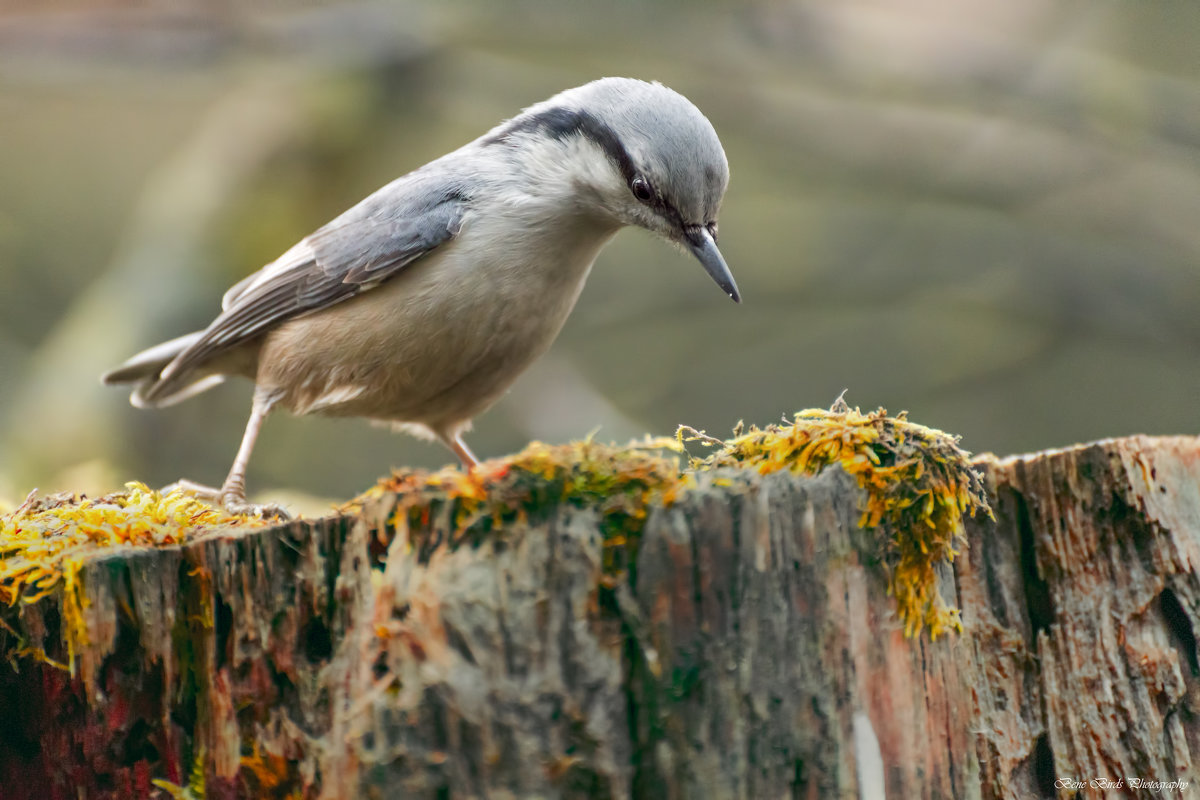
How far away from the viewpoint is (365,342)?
3980 mm

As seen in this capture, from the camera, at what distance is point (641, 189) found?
144 inches

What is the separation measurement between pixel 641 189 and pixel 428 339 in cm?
90

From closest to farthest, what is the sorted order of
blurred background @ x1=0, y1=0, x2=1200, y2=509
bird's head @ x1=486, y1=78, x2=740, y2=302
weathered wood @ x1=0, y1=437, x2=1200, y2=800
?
weathered wood @ x1=0, y1=437, x2=1200, y2=800 < bird's head @ x1=486, y1=78, x2=740, y2=302 < blurred background @ x1=0, y1=0, x2=1200, y2=509

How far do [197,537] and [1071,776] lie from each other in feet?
6.40

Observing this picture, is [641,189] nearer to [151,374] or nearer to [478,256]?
[478,256]

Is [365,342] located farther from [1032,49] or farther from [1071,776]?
[1032,49]

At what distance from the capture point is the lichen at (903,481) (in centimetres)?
210

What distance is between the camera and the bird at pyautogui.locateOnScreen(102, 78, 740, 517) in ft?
12.0

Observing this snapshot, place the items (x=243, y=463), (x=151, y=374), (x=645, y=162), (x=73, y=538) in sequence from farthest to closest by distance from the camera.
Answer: (x=151, y=374) → (x=243, y=463) → (x=645, y=162) → (x=73, y=538)

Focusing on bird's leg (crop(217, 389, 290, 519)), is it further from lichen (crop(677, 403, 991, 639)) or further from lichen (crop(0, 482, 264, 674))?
lichen (crop(677, 403, 991, 639))

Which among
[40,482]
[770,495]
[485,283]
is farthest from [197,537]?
[40,482]

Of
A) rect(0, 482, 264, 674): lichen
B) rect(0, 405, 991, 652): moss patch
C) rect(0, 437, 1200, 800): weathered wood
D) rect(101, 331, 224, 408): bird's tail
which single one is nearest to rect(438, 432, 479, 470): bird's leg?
rect(101, 331, 224, 408): bird's tail

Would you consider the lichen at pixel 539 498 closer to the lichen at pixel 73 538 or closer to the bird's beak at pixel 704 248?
the lichen at pixel 73 538

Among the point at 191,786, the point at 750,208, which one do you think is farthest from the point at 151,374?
the point at 750,208
